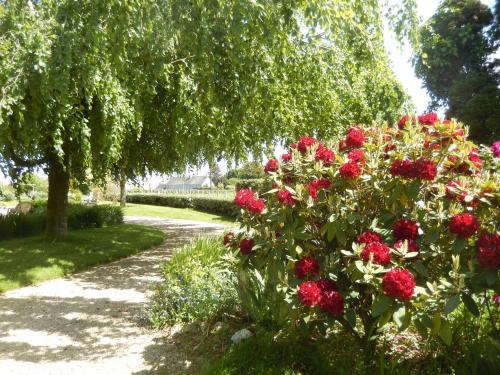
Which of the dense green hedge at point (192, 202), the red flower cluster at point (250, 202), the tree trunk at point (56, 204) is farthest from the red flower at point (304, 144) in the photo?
the dense green hedge at point (192, 202)

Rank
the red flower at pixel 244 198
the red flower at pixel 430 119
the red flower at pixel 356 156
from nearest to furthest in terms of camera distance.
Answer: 1. the red flower at pixel 356 156
2. the red flower at pixel 430 119
3. the red flower at pixel 244 198

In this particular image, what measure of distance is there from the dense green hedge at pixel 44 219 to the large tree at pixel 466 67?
17202mm

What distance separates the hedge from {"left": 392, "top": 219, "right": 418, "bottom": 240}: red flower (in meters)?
14.0

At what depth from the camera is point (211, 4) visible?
3973mm

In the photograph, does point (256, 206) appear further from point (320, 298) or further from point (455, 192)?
point (455, 192)

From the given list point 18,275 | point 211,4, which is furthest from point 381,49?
point 18,275

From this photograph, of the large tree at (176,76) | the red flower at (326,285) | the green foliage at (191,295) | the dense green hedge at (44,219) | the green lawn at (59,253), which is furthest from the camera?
the dense green hedge at (44,219)

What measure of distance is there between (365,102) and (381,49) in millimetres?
4764

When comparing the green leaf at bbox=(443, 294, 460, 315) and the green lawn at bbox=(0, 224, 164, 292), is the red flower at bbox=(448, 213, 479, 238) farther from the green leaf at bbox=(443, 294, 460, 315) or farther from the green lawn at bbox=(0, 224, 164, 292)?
the green lawn at bbox=(0, 224, 164, 292)

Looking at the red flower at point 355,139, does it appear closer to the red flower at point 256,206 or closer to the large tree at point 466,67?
the red flower at point 256,206

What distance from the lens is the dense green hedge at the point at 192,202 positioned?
2723cm

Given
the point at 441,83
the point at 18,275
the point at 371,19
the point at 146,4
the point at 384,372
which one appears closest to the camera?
the point at 384,372

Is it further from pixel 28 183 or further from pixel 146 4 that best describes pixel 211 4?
pixel 28 183

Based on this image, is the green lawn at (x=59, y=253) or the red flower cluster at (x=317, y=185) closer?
the red flower cluster at (x=317, y=185)
